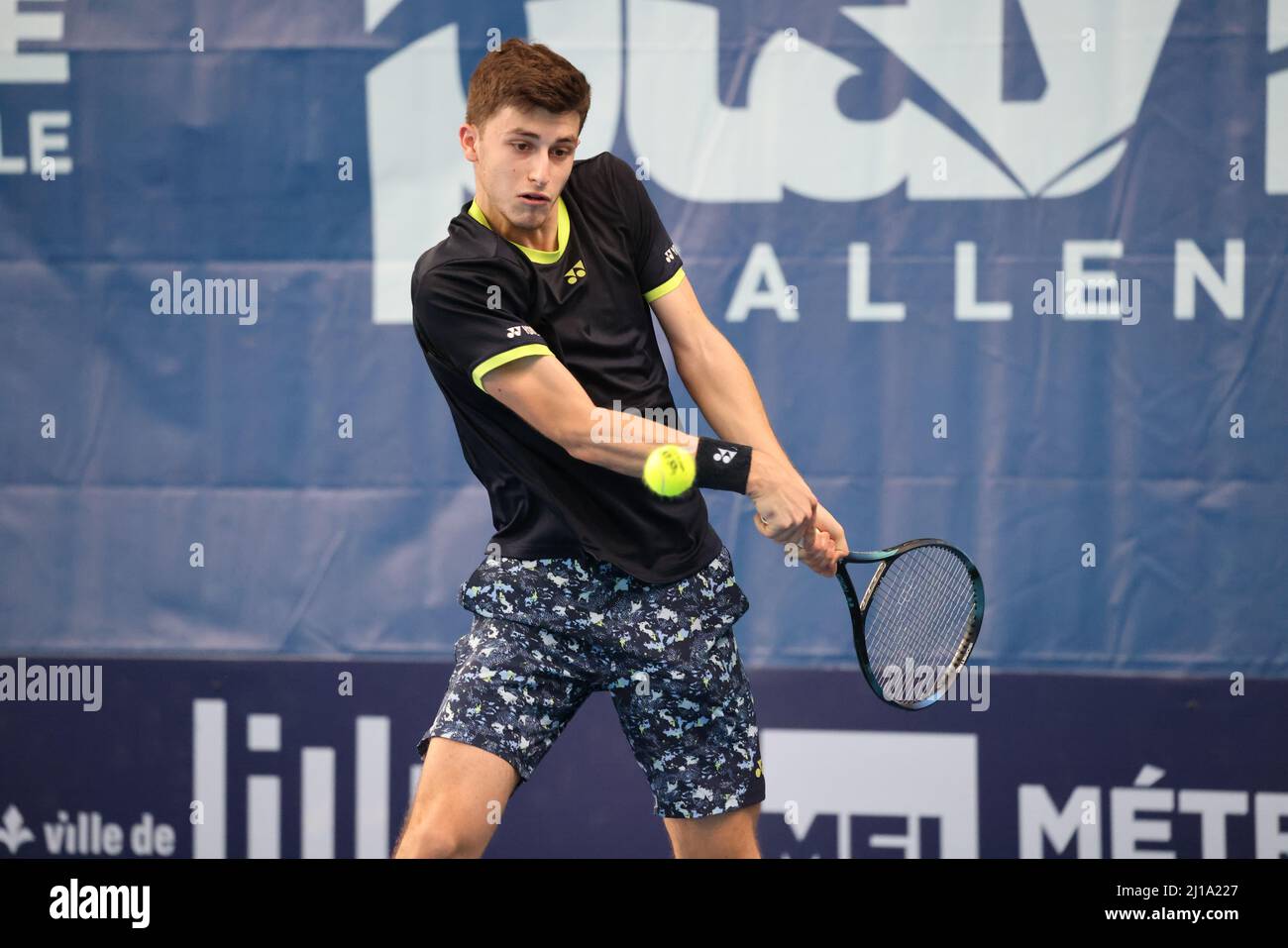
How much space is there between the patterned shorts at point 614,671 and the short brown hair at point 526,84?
0.82 metres

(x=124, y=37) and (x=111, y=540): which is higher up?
(x=124, y=37)

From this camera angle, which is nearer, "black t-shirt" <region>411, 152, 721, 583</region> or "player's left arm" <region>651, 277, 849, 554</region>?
"black t-shirt" <region>411, 152, 721, 583</region>

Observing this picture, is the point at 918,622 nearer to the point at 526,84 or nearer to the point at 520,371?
the point at 520,371

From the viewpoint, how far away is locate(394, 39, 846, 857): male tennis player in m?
2.39

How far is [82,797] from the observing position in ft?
13.1

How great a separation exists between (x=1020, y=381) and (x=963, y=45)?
0.91 meters

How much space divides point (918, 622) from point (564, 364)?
109 centimetres

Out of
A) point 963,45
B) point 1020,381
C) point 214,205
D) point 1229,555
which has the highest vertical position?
point 963,45

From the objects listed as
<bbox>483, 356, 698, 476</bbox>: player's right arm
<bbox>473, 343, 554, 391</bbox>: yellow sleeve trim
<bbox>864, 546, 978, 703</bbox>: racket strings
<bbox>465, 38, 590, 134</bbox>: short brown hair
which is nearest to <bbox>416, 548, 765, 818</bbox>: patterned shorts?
<bbox>483, 356, 698, 476</bbox>: player's right arm

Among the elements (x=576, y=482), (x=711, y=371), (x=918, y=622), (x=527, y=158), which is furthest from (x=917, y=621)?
(x=527, y=158)

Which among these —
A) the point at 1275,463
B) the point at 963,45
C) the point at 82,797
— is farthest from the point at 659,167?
the point at 82,797

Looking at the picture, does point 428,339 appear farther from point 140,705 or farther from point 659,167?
point 140,705

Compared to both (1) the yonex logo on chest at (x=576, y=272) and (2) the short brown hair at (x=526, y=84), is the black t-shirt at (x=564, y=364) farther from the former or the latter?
(2) the short brown hair at (x=526, y=84)

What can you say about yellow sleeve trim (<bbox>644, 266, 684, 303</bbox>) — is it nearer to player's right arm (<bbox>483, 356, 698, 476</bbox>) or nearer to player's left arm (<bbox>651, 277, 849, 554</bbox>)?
player's left arm (<bbox>651, 277, 849, 554</bbox>)
